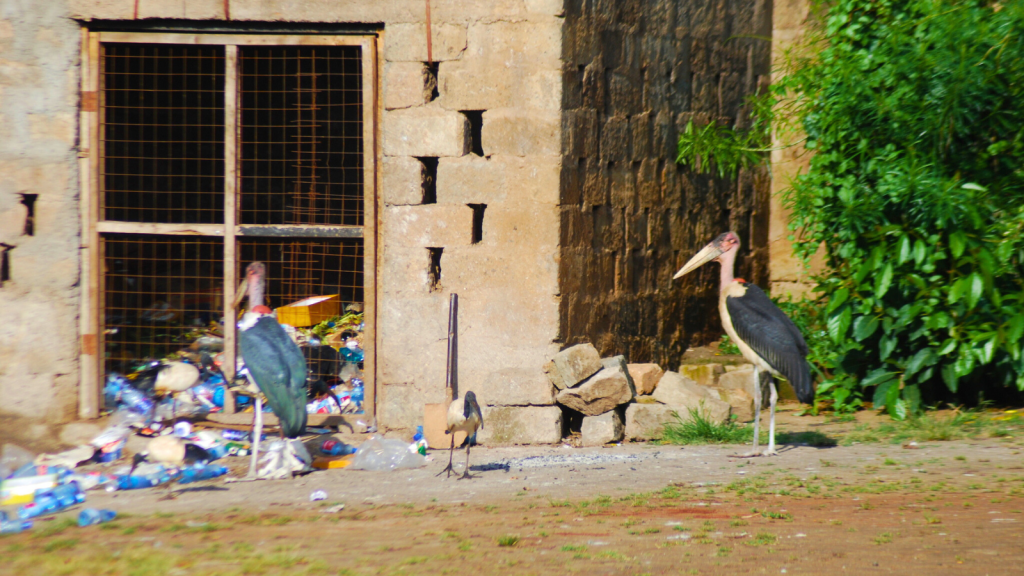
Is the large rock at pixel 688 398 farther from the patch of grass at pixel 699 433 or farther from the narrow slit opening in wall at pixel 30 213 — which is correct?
the narrow slit opening in wall at pixel 30 213

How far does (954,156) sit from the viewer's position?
253 inches

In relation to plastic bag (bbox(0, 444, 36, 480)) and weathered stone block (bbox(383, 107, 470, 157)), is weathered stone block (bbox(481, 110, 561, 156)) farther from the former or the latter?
plastic bag (bbox(0, 444, 36, 480))

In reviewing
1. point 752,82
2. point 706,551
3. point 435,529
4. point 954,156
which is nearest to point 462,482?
point 435,529

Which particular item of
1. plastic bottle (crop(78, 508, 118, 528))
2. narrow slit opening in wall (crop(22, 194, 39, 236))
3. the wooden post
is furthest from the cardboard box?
plastic bottle (crop(78, 508, 118, 528))

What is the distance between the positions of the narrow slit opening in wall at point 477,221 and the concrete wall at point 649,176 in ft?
1.82

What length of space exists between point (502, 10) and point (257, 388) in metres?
2.85

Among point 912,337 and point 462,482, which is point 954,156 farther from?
point 462,482

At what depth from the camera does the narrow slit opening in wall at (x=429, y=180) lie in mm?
6023

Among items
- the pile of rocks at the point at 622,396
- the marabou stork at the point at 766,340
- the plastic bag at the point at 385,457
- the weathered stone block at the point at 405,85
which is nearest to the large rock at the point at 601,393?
the pile of rocks at the point at 622,396

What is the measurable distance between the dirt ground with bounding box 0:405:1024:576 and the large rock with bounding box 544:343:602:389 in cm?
50

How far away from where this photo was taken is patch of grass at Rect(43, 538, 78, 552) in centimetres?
367

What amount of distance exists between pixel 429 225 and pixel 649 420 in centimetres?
196

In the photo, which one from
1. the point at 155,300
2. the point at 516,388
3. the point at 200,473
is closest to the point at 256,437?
the point at 200,473

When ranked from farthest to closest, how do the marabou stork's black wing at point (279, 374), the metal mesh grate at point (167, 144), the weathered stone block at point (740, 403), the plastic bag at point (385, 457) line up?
1. the metal mesh grate at point (167, 144)
2. the weathered stone block at point (740, 403)
3. the plastic bag at point (385, 457)
4. the marabou stork's black wing at point (279, 374)
